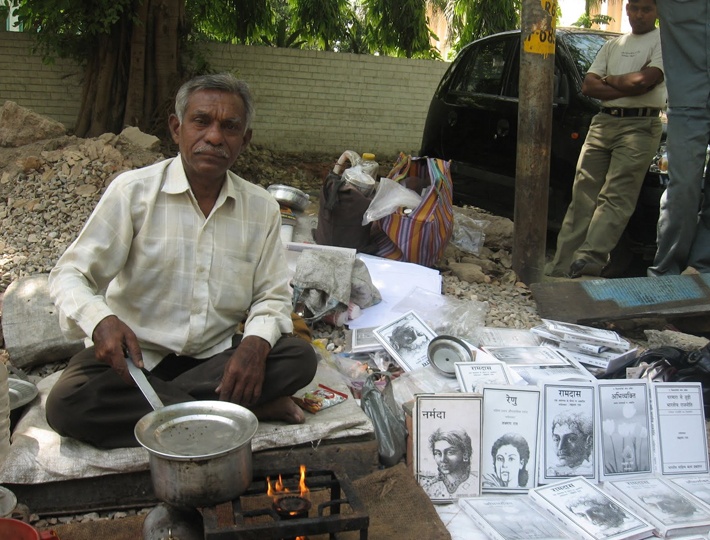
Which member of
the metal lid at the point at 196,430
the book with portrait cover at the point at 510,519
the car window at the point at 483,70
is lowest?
the book with portrait cover at the point at 510,519

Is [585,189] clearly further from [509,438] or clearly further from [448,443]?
[448,443]

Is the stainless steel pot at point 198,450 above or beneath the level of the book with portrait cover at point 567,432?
above

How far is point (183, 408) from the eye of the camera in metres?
2.31

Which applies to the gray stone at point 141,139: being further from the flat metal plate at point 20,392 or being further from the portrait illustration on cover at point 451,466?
the portrait illustration on cover at point 451,466

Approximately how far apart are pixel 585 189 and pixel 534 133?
0.74 m

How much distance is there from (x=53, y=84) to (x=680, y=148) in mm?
7801

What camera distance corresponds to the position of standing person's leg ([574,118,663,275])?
198 inches

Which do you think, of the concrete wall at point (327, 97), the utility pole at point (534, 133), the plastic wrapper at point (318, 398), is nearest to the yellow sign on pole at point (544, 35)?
the utility pole at point (534, 133)

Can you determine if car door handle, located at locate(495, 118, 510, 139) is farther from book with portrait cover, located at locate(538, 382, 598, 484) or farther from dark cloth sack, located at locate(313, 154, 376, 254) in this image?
book with portrait cover, located at locate(538, 382, 598, 484)

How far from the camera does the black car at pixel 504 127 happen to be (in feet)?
17.7

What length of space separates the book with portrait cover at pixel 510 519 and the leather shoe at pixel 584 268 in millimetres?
2782

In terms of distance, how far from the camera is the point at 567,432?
2.92 m

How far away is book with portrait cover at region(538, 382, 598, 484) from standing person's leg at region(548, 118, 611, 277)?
2555 mm

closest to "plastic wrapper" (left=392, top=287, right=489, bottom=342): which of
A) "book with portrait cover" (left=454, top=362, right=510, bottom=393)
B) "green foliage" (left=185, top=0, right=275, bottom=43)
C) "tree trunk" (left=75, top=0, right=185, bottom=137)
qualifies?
"book with portrait cover" (left=454, top=362, right=510, bottom=393)
